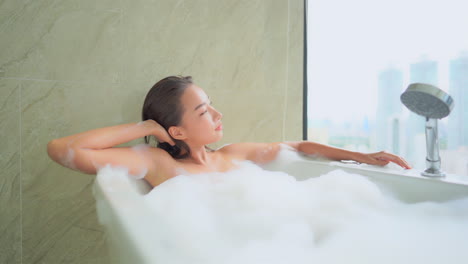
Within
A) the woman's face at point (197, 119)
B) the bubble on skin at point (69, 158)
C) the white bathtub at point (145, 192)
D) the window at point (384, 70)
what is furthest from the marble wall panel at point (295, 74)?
the bubble on skin at point (69, 158)

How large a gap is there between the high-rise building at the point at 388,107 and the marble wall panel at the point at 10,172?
163 centimetres

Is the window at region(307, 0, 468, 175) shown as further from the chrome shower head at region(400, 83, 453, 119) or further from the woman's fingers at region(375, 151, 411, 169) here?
the chrome shower head at region(400, 83, 453, 119)

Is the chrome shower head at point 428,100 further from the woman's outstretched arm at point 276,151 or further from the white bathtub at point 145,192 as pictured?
the woman's outstretched arm at point 276,151

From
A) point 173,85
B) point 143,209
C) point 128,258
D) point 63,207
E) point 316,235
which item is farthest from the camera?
point 63,207

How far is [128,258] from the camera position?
2.02 ft

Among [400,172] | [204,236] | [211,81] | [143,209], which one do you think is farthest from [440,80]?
[143,209]

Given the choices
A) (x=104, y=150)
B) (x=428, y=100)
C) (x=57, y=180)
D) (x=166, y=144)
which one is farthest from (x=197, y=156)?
(x=428, y=100)

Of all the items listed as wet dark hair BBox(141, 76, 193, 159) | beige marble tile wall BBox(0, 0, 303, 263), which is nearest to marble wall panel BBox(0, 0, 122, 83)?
beige marble tile wall BBox(0, 0, 303, 263)

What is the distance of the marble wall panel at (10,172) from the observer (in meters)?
1.23

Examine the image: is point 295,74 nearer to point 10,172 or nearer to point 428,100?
point 428,100

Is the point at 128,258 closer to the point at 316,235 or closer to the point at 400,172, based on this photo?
the point at 316,235

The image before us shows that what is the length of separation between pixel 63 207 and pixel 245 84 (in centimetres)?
98

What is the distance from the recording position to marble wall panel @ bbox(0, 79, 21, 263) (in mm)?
1232

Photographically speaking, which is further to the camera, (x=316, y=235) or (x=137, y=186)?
(x=137, y=186)
